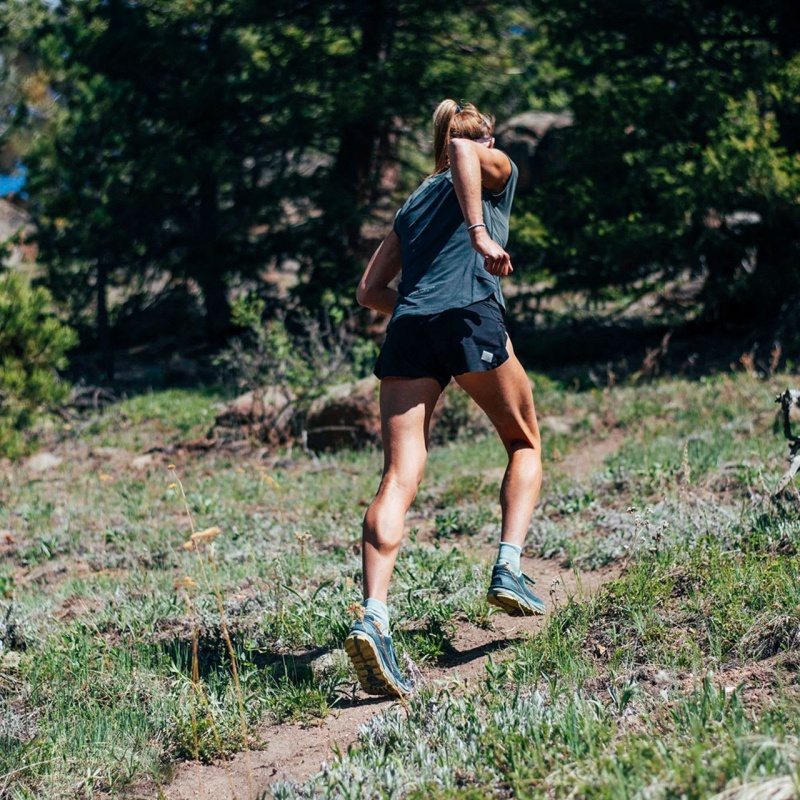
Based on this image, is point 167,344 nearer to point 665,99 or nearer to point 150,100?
point 150,100

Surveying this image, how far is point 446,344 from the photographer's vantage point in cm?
338

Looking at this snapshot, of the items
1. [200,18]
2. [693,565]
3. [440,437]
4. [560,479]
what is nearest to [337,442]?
[440,437]

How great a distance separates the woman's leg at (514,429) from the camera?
3.49m

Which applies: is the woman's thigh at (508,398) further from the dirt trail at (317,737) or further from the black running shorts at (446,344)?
the dirt trail at (317,737)

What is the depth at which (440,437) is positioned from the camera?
8.73 meters

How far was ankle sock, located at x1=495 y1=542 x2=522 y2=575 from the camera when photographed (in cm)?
341

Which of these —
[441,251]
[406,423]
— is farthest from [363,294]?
[406,423]

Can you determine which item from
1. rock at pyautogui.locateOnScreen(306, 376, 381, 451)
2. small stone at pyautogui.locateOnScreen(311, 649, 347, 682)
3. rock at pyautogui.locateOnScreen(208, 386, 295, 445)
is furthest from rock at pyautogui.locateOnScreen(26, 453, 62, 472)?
small stone at pyautogui.locateOnScreen(311, 649, 347, 682)

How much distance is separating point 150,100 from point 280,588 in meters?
12.0

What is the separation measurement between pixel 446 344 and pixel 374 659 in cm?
110

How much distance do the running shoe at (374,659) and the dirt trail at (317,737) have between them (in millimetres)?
121

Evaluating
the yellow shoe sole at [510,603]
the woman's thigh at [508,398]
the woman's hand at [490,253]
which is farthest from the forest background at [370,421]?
the woman's hand at [490,253]

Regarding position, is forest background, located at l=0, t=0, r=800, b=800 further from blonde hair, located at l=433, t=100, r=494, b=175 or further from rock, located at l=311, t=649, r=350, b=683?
blonde hair, located at l=433, t=100, r=494, b=175

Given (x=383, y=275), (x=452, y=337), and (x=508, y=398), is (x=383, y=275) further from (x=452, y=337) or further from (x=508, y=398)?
(x=508, y=398)
